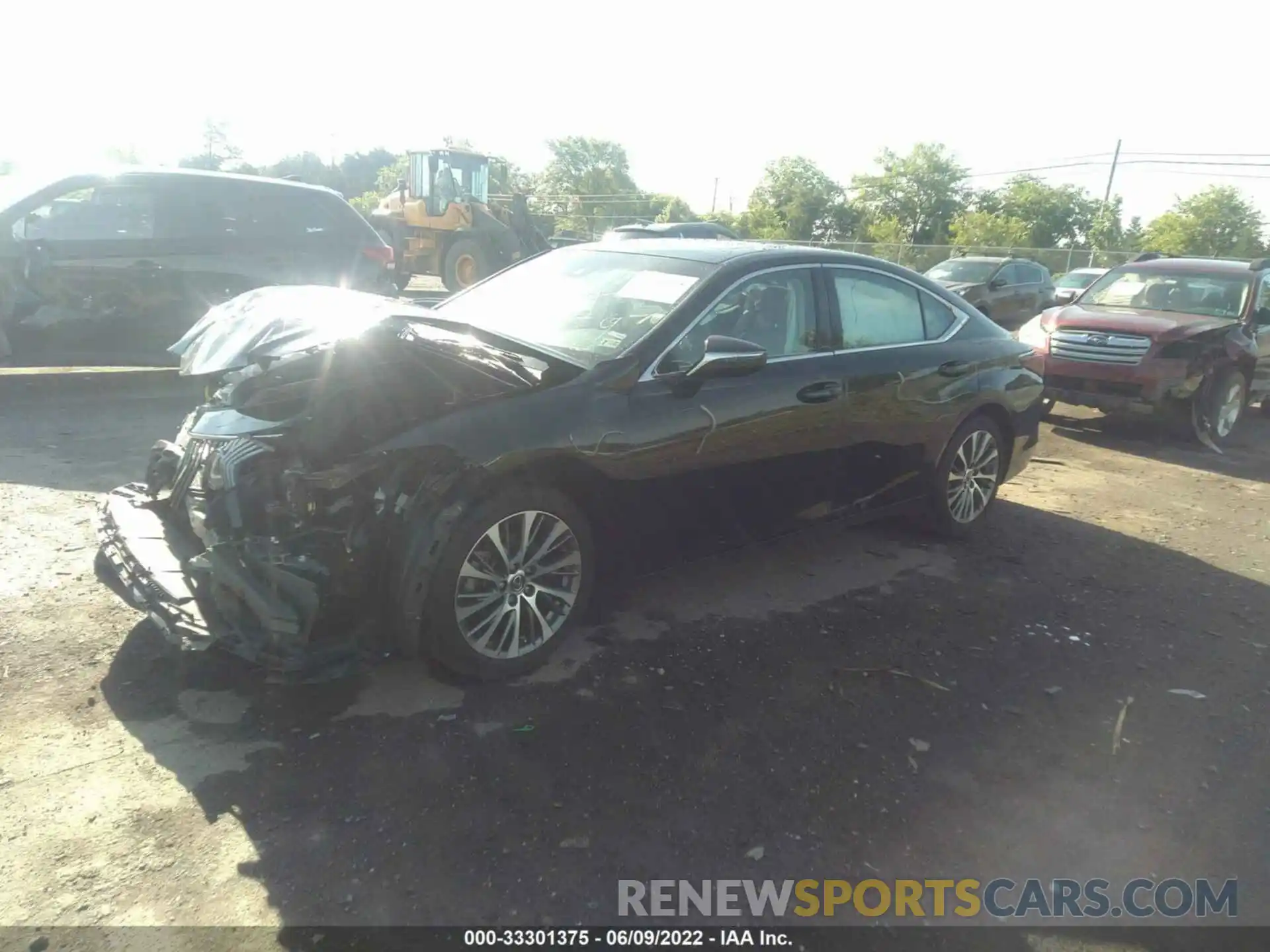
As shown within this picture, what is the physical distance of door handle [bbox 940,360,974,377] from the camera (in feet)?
17.9

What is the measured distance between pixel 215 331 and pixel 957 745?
3.73 metres

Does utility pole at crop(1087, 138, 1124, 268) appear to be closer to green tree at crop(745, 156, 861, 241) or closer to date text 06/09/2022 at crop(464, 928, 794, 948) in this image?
green tree at crop(745, 156, 861, 241)

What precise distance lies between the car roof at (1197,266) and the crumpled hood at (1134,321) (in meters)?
0.76

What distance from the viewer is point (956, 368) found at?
5.52 m

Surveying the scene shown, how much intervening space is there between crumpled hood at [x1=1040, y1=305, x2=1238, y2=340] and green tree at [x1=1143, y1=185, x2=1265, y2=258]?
135 feet

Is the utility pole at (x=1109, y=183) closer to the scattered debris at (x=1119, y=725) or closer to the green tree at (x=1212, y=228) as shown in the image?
the green tree at (x=1212, y=228)

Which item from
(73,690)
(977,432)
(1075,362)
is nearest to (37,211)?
(73,690)

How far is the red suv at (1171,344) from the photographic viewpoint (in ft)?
29.6

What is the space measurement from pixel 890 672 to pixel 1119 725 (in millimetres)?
926

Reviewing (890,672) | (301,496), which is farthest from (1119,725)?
(301,496)

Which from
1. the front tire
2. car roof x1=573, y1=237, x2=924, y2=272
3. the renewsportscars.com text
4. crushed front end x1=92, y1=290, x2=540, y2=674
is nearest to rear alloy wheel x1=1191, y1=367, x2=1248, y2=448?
car roof x1=573, y1=237, x2=924, y2=272

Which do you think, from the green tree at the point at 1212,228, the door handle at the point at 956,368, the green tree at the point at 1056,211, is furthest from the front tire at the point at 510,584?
the green tree at the point at 1056,211

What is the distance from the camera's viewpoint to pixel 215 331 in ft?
14.0

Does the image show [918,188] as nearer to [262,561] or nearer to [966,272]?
[966,272]
